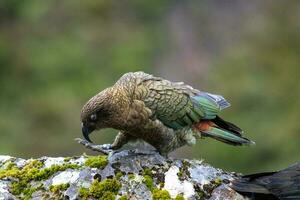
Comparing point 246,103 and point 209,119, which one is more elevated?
point 246,103

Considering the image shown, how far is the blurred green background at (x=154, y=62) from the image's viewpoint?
17.3 metres

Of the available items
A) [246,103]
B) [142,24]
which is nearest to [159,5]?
[142,24]

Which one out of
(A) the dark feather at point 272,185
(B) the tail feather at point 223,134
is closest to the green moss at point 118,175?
(A) the dark feather at point 272,185

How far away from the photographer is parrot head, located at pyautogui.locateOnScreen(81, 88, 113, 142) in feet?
24.4

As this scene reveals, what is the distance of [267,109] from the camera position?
18.5m

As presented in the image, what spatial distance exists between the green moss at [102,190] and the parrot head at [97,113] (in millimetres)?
635

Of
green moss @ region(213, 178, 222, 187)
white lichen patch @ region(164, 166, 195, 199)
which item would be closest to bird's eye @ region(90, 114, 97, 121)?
white lichen patch @ region(164, 166, 195, 199)

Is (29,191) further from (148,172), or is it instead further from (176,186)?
(176,186)

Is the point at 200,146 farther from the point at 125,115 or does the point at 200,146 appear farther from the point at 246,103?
the point at 125,115

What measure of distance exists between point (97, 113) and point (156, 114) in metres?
0.58

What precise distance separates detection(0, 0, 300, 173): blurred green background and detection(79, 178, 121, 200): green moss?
847cm

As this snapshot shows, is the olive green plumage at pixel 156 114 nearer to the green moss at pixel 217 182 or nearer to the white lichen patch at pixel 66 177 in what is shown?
the white lichen patch at pixel 66 177

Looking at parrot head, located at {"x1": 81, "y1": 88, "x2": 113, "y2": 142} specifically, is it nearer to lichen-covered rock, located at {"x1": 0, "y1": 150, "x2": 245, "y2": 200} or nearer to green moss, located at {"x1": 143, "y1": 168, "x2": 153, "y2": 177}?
lichen-covered rock, located at {"x1": 0, "y1": 150, "x2": 245, "y2": 200}

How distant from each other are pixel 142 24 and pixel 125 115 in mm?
14546
